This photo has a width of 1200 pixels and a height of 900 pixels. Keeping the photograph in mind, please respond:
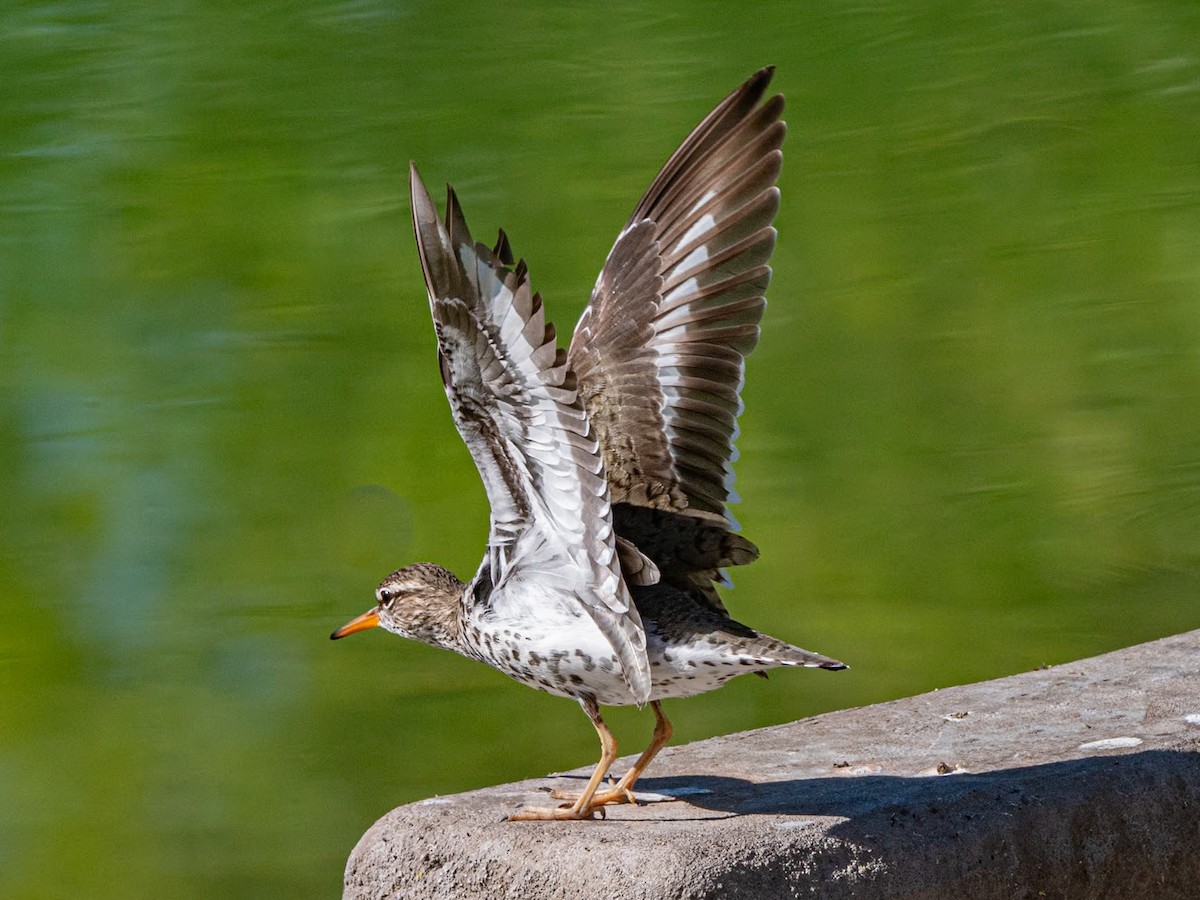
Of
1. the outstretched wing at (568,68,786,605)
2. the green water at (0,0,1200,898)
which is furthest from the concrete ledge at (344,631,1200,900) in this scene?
the green water at (0,0,1200,898)

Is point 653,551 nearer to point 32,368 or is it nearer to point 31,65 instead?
point 32,368

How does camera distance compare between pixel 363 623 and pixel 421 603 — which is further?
pixel 363 623

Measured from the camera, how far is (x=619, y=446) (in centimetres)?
422

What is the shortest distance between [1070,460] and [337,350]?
3.72 metres

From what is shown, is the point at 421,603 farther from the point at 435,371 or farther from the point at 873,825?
the point at 435,371

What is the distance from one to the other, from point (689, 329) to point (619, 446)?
1.26 ft

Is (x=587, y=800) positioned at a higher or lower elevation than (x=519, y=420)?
lower

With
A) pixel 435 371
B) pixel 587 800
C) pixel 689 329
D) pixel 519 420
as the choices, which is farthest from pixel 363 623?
pixel 435 371

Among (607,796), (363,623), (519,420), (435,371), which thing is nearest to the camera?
(519,420)

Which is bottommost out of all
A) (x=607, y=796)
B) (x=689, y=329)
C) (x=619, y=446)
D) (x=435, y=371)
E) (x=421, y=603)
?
(x=607, y=796)

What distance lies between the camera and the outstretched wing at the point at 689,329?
163 inches

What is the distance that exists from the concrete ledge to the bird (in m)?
0.20

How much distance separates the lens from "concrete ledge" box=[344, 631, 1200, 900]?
3.46 metres

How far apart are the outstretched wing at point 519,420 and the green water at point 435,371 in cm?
303
